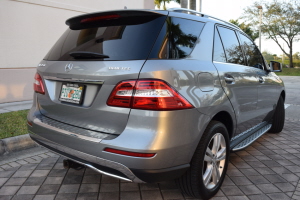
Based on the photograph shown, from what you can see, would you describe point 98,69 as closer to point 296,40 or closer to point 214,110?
point 214,110

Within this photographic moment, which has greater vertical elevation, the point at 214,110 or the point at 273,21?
the point at 273,21

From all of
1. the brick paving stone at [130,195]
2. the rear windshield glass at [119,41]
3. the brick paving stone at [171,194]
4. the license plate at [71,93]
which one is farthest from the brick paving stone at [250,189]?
the license plate at [71,93]

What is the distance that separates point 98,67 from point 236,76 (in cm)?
160

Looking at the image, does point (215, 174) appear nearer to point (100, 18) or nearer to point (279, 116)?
point (100, 18)

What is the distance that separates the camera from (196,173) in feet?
8.05

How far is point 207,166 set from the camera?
2.68 meters

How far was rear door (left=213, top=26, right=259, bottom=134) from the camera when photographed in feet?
9.59

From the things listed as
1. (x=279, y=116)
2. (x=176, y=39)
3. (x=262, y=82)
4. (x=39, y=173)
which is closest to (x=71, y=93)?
(x=176, y=39)

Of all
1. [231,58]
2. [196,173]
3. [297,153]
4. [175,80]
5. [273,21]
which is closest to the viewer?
[175,80]

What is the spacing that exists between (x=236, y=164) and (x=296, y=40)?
3344 cm

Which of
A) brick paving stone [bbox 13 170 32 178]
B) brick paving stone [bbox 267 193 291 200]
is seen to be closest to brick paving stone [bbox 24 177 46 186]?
brick paving stone [bbox 13 170 32 178]


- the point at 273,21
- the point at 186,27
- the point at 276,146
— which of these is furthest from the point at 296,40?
the point at 186,27

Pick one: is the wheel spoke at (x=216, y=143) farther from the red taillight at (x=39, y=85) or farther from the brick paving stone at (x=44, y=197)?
the red taillight at (x=39, y=85)

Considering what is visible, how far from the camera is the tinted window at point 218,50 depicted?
2.91 metres
